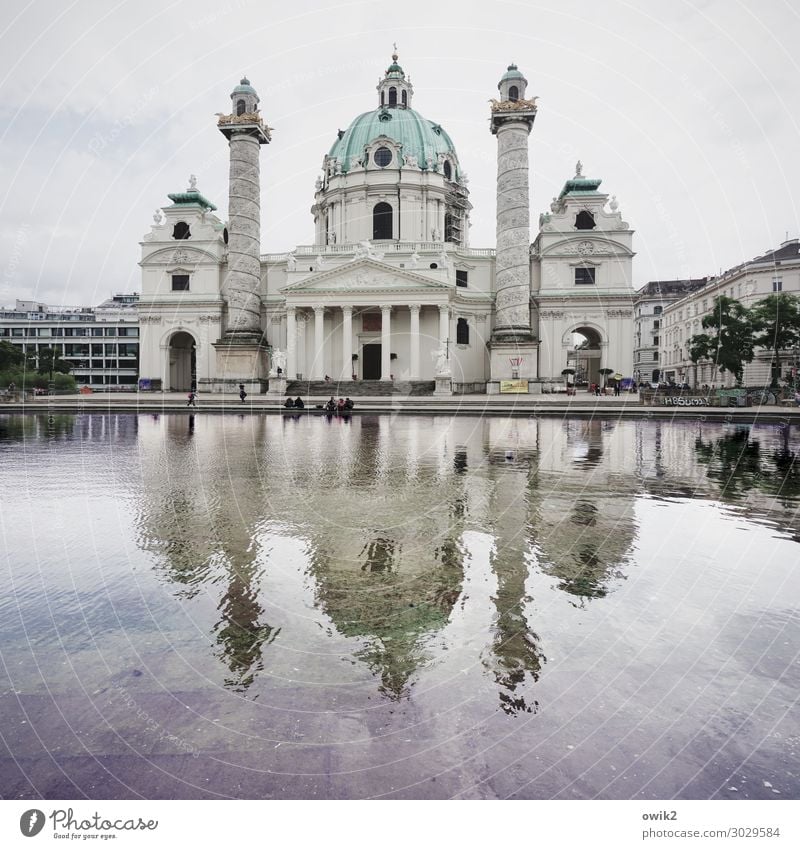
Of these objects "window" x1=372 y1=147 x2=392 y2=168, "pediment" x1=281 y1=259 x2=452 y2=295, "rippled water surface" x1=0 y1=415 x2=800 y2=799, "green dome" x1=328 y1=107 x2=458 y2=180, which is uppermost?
"green dome" x1=328 y1=107 x2=458 y2=180

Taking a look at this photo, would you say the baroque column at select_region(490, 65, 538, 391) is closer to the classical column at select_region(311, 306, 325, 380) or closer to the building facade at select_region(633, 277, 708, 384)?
the classical column at select_region(311, 306, 325, 380)

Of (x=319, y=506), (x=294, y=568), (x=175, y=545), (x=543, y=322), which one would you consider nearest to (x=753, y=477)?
(x=319, y=506)

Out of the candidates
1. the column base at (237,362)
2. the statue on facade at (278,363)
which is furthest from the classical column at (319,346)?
the column base at (237,362)

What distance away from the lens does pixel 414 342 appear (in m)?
49.8

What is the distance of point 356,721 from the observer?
10.4 feet

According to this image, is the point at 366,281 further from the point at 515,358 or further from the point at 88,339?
the point at 88,339

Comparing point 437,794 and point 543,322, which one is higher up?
point 543,322

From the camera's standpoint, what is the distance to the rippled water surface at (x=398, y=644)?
2.83 m

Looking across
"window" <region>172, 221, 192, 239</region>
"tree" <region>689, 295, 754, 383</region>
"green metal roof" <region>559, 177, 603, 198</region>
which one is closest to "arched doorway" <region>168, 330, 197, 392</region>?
"window" <region>172, 221, 192, 239</region>

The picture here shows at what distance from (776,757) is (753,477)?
1022 cm

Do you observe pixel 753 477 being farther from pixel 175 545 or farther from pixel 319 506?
pixel 175 545

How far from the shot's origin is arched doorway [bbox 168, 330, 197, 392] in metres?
59.0

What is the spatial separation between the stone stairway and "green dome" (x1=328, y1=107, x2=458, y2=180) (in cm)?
2743

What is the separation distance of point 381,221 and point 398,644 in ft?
197
